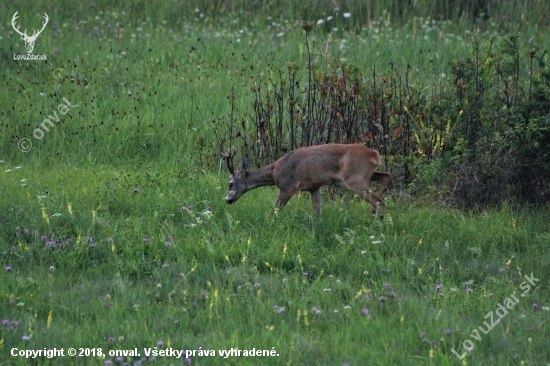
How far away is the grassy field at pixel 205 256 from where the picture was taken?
5.98 meters

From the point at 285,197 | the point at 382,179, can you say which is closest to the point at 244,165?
the point at 285,197

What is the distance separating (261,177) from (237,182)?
29 cm

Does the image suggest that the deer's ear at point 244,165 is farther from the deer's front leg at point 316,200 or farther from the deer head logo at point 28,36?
the deer head logo at point 28,36

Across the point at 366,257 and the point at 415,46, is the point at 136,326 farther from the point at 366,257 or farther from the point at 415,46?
the point at 415,46

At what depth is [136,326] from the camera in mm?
6223

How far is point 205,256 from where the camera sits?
301 inches

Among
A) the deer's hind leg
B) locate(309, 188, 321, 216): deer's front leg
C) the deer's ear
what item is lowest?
locate(309, 188, 321, 216): deer's front leg

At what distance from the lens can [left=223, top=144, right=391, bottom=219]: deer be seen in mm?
8680

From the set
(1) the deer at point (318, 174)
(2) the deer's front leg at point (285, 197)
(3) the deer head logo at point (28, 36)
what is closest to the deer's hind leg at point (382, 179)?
(1) the deer at point (318, 174)

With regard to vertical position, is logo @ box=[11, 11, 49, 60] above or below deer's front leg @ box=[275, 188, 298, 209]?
above

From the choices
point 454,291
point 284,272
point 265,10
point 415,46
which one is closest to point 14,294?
point 284,272

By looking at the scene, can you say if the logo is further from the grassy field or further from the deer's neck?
the deer's neck

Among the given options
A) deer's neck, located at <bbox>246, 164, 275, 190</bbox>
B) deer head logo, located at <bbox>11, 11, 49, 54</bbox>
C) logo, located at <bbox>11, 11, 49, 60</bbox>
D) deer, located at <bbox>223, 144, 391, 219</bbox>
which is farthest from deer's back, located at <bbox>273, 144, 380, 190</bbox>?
deer head logo, located at <bbox>11, 11, 49, 54</bbox>

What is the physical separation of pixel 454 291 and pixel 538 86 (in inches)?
134
